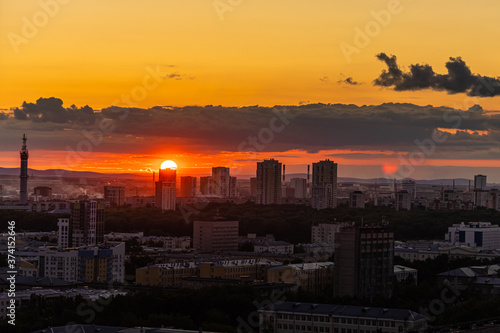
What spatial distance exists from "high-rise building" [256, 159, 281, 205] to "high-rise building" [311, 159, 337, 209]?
3.76 meters

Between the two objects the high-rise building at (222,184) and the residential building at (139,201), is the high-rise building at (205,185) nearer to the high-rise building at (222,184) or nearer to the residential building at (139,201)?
the high-rise building at (222,184)

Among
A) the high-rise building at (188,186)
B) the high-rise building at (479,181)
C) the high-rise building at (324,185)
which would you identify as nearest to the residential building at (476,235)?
the high-rise building at (324,185)

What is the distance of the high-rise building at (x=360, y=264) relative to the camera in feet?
102

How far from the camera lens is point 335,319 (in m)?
25.1

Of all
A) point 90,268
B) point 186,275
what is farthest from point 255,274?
point 90,268

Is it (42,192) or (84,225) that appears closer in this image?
(84,225)

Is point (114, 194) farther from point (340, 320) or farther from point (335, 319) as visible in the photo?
point (340, 320)

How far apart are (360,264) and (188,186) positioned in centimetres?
10817

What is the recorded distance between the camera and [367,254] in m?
31.6

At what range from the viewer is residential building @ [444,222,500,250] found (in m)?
63.5

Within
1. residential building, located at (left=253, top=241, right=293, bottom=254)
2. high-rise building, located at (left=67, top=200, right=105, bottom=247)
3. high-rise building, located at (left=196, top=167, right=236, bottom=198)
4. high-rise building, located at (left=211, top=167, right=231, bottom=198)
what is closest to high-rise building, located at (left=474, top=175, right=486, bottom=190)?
high-rise building, located at (left=196, top=167, right=236, bottom=198)
